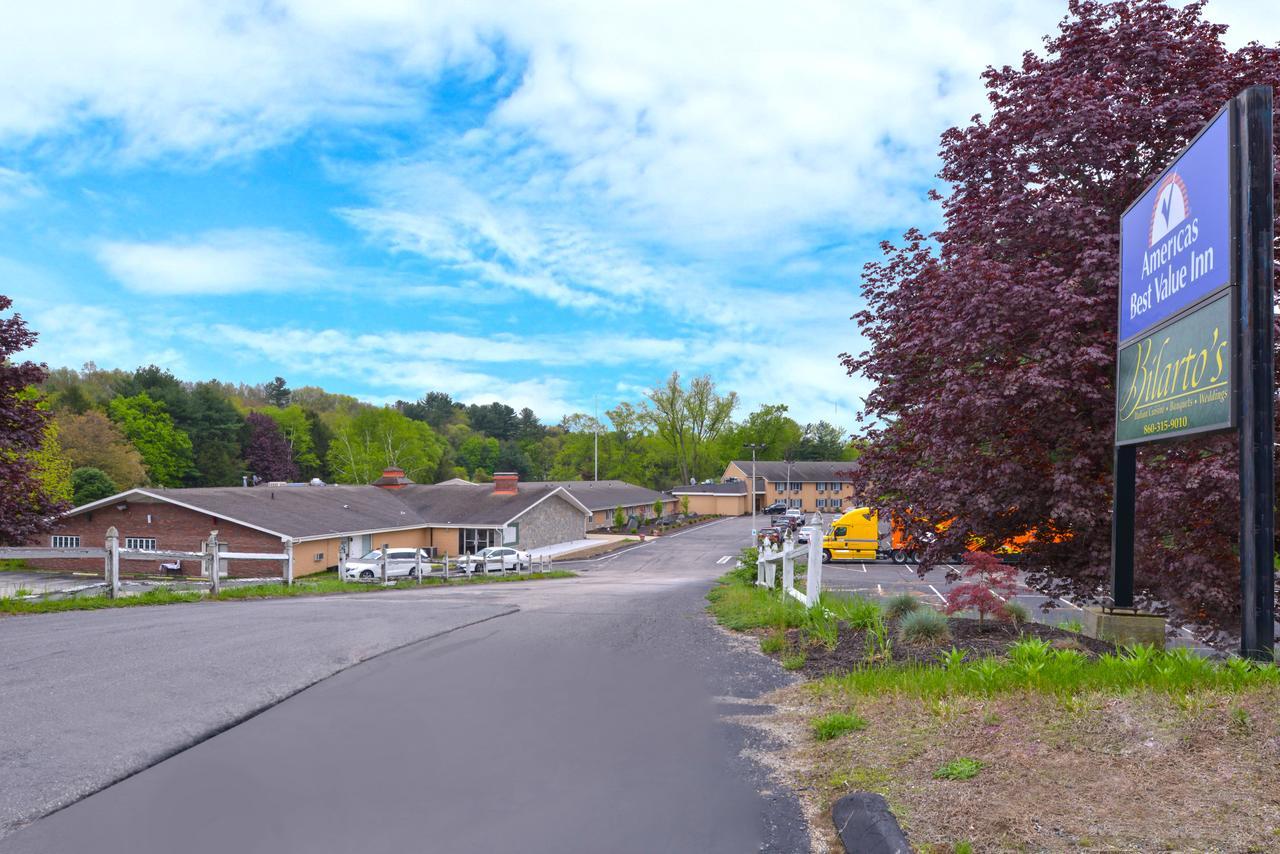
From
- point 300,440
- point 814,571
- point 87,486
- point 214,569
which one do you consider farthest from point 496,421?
point 814,571

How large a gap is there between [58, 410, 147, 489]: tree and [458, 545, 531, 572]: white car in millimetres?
34621

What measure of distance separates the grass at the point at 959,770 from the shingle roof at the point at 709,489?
86546 millimetres

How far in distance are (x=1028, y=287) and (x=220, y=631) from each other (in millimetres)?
10371

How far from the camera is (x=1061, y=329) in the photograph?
932 cm

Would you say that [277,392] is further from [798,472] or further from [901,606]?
[901,606]

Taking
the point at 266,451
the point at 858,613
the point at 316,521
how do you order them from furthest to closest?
the point at 266,451 → the point at 316,521 → the point at 858,613

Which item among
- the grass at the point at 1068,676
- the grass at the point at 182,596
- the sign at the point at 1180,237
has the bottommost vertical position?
the grass at the point at 182,596

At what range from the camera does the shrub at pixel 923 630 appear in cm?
848

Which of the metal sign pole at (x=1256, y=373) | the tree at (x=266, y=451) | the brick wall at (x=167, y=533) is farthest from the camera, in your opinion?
the tree at (x=266, y=451)

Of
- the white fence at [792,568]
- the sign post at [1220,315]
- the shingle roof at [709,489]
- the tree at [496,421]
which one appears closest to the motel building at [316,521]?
the white fence at [792,568]

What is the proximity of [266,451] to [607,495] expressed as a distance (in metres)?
39.4

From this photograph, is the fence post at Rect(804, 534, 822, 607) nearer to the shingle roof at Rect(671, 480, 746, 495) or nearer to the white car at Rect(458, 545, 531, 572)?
the white car at Rect(458, 545, 531, 572)

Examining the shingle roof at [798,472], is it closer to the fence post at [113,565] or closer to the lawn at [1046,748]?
the fence post at [113,565]

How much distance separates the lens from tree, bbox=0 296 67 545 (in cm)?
1438
